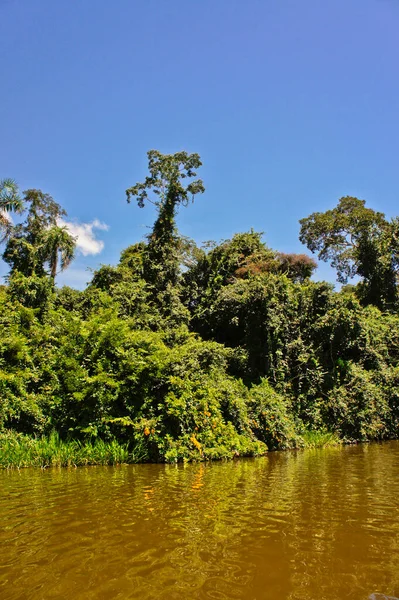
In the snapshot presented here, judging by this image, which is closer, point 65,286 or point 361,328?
point 361,328

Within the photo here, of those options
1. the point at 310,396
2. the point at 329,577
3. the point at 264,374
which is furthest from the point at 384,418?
the point at 329,577

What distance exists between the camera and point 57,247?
98.3 ft

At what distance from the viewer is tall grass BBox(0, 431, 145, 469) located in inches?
384

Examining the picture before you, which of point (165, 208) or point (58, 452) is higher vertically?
point (165, 208)

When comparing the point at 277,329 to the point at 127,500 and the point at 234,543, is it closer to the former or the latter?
the point at 127,500

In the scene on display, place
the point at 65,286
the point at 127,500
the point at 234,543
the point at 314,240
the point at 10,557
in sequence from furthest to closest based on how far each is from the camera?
the point at 314,240 → the point at 65,286 → the point at 127,500 → the point at 234,543 → the point at 10,557

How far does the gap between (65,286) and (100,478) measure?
19.3 m

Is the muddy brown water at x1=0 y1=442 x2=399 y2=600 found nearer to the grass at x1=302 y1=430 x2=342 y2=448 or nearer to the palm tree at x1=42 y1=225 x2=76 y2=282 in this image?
the grass at x1=302 y1=430 x2=342 y2=448

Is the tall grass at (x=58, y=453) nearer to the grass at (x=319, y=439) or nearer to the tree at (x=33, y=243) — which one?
the grass at (x=319, y=439)

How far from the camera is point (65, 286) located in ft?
84.5

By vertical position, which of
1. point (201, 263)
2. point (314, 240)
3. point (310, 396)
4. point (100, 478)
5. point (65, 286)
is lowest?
point (100, 478)

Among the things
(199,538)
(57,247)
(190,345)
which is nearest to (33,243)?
(57,247)

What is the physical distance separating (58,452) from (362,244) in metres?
24.5

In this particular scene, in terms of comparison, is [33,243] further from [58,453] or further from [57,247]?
[58,453]
